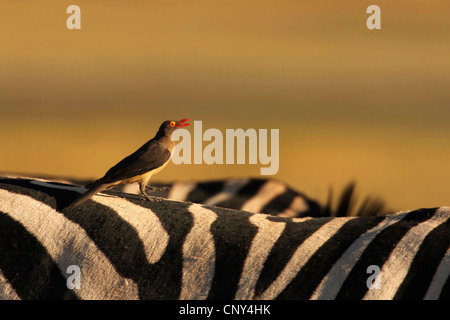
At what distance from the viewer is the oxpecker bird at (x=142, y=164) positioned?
13.5 feet

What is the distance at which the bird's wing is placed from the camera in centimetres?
423

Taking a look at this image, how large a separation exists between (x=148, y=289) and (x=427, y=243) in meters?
1.24

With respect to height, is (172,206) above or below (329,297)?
above

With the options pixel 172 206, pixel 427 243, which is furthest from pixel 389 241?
pixel 172 206

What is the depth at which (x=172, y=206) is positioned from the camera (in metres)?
4.18

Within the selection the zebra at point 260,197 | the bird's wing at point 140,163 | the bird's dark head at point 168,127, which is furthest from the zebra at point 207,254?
the zebra at point 260,197

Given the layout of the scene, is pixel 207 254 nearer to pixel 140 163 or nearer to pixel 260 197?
pixel 140 163

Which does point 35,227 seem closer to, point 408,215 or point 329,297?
point 329,297
